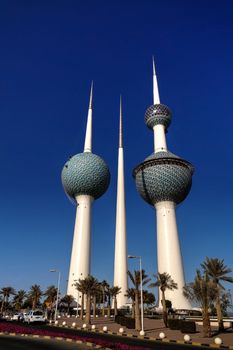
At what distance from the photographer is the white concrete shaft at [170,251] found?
294 ft

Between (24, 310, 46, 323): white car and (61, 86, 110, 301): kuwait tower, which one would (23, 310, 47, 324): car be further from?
(61, 86, 110, 301): kuwait tower

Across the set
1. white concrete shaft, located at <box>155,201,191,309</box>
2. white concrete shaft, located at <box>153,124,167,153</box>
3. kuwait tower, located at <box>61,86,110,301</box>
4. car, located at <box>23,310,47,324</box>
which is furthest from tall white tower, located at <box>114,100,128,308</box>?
car, located at <box>23,310,47,324</box>

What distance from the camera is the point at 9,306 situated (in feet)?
402

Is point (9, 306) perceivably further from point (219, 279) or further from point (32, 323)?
Result: point (219, 279)

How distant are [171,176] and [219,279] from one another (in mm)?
58493

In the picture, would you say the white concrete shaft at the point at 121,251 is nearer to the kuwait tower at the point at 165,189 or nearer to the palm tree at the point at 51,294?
the kuwait tower at the point at 165,189

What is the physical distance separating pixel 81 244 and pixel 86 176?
2269 centimetres

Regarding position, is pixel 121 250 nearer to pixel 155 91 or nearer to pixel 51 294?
pixel 51 294

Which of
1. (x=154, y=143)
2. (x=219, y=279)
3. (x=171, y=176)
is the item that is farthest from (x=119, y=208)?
(x=219, y=279)

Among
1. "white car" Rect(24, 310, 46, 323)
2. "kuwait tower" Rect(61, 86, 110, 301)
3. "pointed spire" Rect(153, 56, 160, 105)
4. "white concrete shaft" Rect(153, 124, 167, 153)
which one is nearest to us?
"white car" Rect(24, 310, 46, 323)

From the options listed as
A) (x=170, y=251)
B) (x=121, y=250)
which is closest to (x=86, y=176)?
(x=121, y=250)

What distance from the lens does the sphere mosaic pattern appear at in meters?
102

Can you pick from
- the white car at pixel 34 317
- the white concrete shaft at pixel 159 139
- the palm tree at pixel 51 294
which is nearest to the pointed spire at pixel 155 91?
the white concrete shaft at pixel 159 139

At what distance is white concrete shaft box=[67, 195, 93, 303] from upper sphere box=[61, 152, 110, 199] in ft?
10.2
